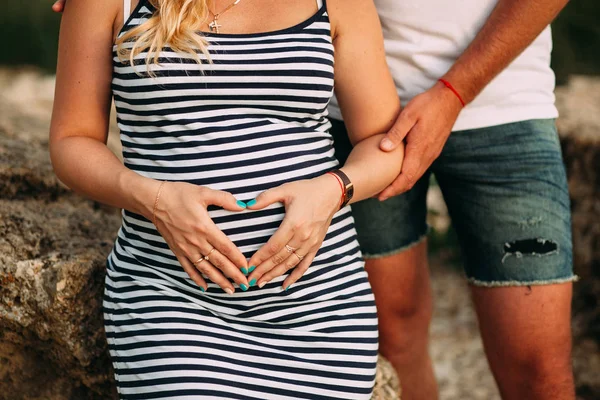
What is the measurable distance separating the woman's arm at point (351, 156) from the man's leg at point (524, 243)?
1.02 ft

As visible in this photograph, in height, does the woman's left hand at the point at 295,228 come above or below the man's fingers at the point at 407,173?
below

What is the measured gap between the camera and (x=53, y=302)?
1795 mm

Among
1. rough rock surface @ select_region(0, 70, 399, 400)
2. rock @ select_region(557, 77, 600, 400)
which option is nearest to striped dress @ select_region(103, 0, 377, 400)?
rough rock surface @ select_region(0, 70, 399, 400)

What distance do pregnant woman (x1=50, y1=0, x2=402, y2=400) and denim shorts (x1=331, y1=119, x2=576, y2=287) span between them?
1.42ft

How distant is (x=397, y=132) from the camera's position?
1844mm

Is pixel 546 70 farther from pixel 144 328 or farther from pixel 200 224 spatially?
pixel 144 328

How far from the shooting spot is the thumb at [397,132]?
1.83m

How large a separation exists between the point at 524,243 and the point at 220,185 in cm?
93

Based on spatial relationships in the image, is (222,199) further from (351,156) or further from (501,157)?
(501,157)

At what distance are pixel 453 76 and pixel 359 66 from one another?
1.05 feet

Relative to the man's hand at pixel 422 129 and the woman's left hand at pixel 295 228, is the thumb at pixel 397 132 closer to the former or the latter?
the man's hand at pixel 422 129

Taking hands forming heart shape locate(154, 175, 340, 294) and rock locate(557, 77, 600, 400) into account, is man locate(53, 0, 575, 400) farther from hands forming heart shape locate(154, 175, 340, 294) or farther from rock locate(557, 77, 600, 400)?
rock locate(557, 77, 600, 400)

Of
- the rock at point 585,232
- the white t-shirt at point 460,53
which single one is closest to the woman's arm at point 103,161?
the white t-shirt at point 460,53

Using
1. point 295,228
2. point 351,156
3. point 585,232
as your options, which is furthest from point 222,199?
point 585,232
